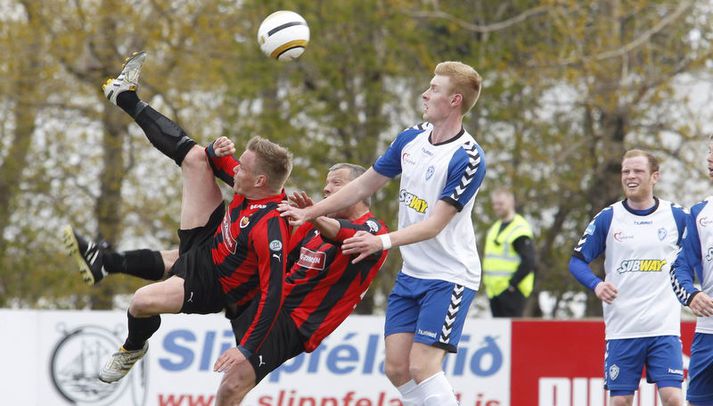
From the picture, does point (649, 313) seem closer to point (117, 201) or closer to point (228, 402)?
point (228, 402)

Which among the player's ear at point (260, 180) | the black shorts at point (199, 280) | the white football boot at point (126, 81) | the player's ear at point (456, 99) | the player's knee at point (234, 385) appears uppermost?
the white football boot at point (126, 81)

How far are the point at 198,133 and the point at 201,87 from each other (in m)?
0.89

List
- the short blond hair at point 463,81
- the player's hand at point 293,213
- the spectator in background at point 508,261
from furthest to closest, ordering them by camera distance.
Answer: the spectator in background at point 508,261 → the short blond hair at point 463,81 → the player's hand at point 293,213

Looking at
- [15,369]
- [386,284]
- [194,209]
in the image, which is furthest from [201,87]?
[194,209]

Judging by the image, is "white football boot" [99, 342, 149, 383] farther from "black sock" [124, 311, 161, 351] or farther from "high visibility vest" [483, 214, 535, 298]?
"high visibility vest" [483, 214, 535, 298]

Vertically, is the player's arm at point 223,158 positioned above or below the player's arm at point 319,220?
above

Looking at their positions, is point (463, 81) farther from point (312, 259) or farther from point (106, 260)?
point (106, 260)

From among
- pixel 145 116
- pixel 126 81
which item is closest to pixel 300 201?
pixel 145 116

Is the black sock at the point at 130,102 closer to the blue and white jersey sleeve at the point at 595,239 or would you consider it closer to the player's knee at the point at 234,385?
the player's knee at the point at 234,385

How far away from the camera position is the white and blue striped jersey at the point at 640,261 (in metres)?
8.00

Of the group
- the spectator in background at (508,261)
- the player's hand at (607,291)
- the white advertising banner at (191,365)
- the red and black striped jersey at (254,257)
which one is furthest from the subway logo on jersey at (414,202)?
the spectator in background at (508,261)

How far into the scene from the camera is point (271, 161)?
279 inches

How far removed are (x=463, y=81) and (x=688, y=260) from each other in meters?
1.99

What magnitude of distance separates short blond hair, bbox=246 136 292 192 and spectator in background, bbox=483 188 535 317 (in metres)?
4.85
